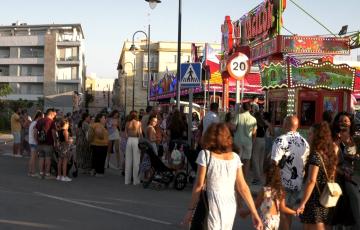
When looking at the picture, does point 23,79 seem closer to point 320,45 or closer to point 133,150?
point 320,45

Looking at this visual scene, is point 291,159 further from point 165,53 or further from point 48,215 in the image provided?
point 165,53

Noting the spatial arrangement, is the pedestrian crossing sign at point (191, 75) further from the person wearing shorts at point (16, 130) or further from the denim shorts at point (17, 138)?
the denim shorts at point (17, 138)

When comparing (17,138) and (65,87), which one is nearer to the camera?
(17,138)

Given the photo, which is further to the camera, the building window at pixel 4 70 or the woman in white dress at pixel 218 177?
the building window at pixel 4 70

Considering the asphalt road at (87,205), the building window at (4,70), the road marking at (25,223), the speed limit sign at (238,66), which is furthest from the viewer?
the building window at (4,70)

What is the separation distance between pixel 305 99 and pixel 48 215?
516 inches

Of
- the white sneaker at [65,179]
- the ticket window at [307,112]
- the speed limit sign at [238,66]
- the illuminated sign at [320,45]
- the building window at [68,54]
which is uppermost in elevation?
the building window at [68,54]

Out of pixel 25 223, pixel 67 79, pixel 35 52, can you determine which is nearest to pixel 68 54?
pixel 67 79

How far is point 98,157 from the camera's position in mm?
14039

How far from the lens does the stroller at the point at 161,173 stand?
1167 centimetres

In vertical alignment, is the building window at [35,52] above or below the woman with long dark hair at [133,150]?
above

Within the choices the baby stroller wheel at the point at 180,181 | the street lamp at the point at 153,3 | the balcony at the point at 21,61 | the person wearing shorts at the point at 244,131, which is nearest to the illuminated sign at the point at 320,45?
the street lamp at the point at 153,3

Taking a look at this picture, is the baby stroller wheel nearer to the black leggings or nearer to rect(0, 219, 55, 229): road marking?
the black leggings

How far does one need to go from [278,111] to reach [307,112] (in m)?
1.07
